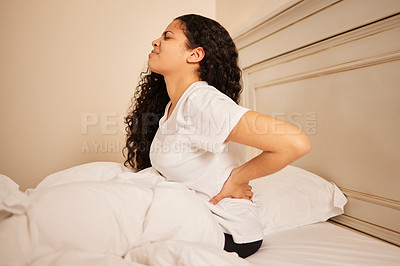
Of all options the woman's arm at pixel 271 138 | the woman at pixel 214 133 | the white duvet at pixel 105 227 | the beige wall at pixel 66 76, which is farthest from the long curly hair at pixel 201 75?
the beige wall at pixel 66 76

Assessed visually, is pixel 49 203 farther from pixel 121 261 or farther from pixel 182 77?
pixel 182 77

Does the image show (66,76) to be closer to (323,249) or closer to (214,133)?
(214,133)

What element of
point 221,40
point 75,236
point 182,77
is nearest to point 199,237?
point 75,236

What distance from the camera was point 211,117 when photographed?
30.0 inches

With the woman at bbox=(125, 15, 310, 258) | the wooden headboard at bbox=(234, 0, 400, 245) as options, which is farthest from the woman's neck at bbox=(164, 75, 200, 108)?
the wooden headboard at bbox=(234, 0, 400, 245)

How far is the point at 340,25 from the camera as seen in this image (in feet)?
3.59

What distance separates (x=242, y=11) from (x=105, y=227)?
68.3 inches

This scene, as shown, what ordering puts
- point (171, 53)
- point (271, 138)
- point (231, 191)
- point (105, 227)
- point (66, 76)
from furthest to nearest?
point (66, 76)
point (171, 53)
point (231, 191)
point (271, 138)
point (105, 227)

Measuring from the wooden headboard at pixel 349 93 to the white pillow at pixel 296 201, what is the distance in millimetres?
76

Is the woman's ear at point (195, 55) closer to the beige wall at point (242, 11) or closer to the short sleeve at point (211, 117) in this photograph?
the short sleeve at point (211, 117)

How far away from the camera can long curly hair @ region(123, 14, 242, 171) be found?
3.39ft

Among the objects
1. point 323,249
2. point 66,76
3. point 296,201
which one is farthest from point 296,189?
point 66,76

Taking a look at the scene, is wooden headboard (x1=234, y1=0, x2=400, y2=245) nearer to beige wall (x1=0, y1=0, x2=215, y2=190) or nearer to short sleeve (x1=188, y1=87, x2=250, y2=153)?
short sleeve (x1=188, y1=87, x2=250, y2=153)

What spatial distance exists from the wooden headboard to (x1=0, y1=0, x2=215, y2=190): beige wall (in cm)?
101
